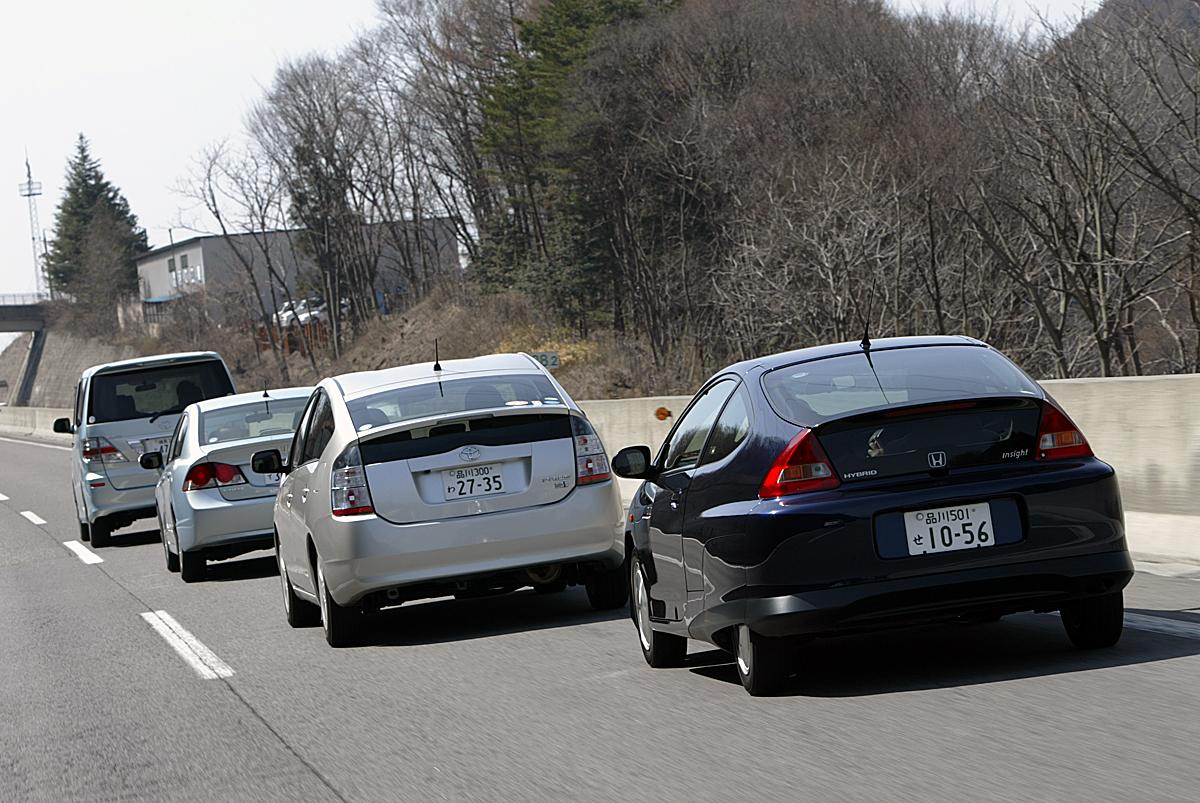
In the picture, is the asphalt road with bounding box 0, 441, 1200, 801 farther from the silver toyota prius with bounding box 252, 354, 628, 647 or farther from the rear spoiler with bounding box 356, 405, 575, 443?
the rear spoiler with bounding box 356, 405, 575, 443

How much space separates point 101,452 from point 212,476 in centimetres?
494

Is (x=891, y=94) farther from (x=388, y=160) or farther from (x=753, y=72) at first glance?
(x=388, y=160)

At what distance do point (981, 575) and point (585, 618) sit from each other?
4.05 metres

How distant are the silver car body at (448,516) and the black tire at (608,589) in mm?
334

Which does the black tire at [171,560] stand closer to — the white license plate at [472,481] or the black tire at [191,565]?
the black tire at [191,565]

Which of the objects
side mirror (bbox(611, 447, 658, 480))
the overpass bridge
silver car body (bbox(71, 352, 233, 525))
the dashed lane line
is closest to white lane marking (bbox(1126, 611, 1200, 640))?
side mirror (bbox(611, 447, 658, 480))

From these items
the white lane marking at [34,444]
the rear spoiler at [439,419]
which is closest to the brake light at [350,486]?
the rear spoiler at [439,419]

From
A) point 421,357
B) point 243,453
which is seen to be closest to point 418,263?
point 421,357

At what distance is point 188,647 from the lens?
10.5m

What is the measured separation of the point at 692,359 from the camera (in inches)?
1831

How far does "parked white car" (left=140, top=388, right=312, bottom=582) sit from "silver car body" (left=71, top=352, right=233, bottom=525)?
358 centimetres

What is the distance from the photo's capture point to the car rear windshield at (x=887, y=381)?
22.9 feet

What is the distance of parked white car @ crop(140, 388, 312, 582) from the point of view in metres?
14.5

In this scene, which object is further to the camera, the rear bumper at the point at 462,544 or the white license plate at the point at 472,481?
the white license plate at the point at 472,481
